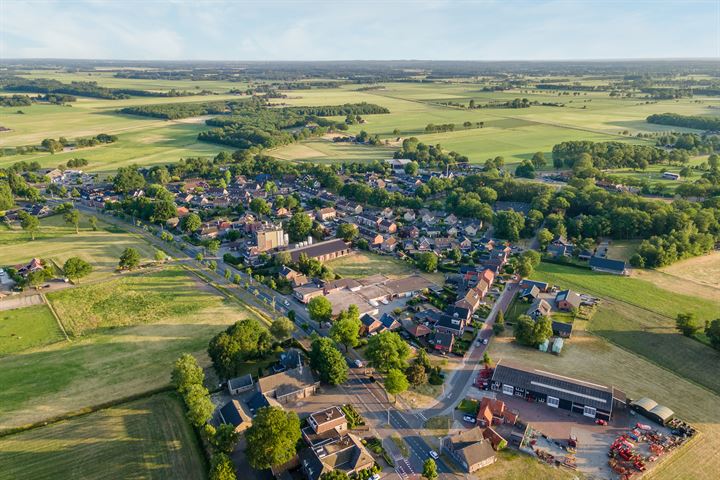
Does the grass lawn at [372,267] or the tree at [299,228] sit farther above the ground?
the tree at [299,228]

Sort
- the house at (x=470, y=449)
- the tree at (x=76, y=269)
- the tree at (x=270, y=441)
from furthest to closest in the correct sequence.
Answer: the tree at (x=76, y=269), the house at (x=470, y=449), the tree at (x=270, y=441)

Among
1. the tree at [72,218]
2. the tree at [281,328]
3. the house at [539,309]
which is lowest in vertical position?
the house at [539,309]

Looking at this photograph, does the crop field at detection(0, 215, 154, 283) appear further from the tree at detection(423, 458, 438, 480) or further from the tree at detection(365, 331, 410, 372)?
the tree at detection(423, 458, 438, 480)

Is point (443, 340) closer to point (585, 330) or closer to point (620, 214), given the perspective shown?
point (585, 330)

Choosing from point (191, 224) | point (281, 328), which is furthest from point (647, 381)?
point (191, 224)

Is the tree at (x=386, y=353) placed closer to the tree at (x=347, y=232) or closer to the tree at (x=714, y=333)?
the tree at (x=714, y=333)

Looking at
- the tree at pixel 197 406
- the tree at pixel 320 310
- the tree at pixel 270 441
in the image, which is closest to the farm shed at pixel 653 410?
the tree at pixel 270 441

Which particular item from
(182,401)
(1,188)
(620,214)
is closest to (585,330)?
(620,214)

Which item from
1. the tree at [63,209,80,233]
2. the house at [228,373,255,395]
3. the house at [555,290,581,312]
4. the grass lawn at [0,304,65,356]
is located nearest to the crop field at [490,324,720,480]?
the house at [555,290,581,312]
